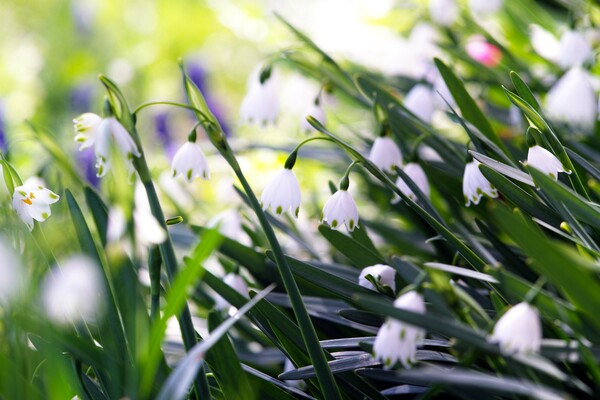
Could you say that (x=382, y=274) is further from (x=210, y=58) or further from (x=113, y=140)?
(x=210, y=58)

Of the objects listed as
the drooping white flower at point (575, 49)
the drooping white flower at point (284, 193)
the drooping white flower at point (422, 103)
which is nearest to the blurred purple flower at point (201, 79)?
the drooping white flower at point (422, 103)

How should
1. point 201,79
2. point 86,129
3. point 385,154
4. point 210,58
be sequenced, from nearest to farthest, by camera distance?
point 86,129, point 385,154, point 201,79, point 210,58

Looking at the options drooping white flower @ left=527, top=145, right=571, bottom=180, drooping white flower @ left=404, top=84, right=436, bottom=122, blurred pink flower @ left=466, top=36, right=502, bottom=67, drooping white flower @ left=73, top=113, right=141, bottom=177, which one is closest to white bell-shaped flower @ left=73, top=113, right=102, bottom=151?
drooping white flower @ left=73, top=113, right=141, bottom=177

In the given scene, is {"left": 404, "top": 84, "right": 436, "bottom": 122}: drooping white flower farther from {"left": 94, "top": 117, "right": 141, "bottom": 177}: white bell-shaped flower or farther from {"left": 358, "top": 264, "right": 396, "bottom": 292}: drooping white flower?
{"left": 94, "top": 117, "right": 141, "bottom": 177}: white bell-shaped flower

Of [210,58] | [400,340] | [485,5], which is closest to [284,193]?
[400,340]

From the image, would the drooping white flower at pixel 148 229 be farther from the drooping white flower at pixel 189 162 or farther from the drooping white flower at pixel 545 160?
the drooping white flower at pixel 545 160
